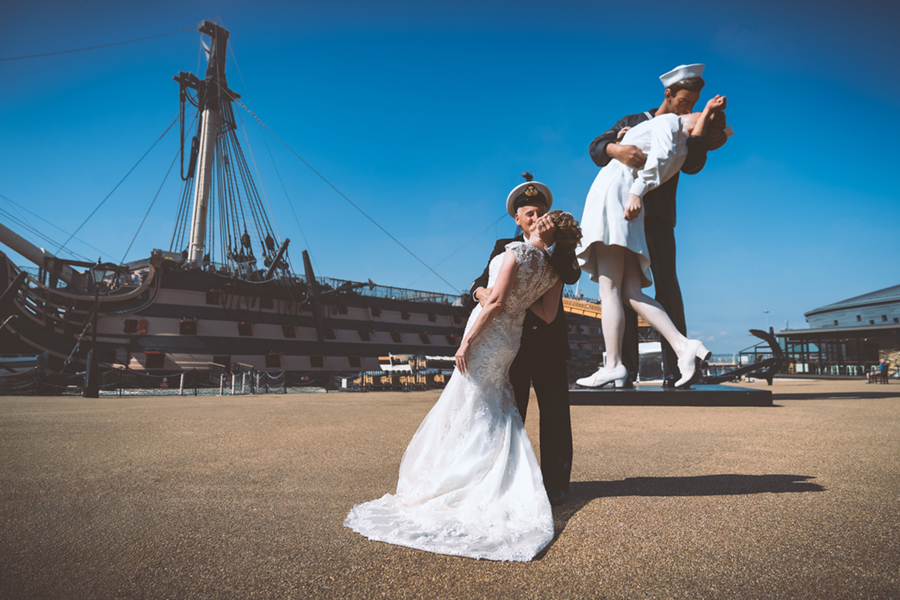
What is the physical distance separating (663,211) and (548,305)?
222 inches

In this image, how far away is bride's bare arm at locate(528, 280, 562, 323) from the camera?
2383mm

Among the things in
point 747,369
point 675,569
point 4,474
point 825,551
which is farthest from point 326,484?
point 747,369

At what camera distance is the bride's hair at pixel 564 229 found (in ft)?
7.58

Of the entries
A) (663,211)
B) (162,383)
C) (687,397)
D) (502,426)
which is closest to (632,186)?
(663,211)

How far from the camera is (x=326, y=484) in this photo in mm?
2854

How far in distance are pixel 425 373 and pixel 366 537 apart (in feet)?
71.7

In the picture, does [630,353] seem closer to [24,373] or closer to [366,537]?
[366,537]

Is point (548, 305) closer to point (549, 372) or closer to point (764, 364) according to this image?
point (549, 372)

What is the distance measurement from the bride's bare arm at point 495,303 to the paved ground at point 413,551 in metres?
0.89

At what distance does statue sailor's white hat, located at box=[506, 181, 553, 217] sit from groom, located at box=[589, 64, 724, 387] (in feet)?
14.7

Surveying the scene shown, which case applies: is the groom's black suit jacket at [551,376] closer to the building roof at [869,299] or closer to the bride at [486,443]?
the bride at [486,443]

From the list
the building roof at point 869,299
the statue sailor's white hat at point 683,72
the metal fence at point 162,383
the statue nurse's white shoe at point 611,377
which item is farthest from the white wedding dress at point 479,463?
the building roof at point 869,299

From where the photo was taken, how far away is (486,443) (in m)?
2.30

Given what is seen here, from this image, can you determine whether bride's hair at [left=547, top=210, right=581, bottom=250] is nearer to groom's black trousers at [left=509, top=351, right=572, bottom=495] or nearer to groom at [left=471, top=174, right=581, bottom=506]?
groom at [left=471, top=174, right=581, bottom=506]
